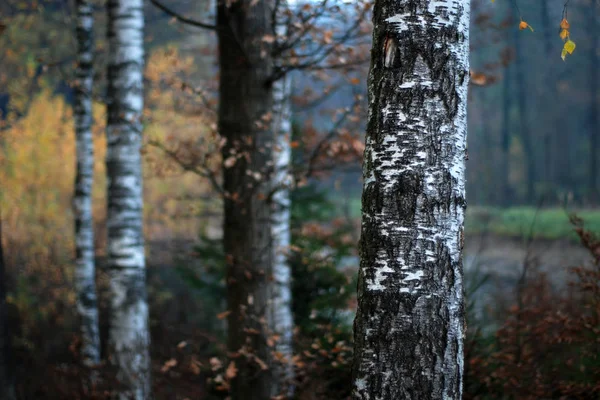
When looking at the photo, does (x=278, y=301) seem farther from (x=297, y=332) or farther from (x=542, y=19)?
(x=542, y=19)

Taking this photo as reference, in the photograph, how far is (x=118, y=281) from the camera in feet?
20.4

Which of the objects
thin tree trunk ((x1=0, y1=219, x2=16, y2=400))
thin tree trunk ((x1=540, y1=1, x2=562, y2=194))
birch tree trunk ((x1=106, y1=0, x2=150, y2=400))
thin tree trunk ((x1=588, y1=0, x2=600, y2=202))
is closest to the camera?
→ thin tree trunk ((x1=0, y1=219, x2=16, y2=400))

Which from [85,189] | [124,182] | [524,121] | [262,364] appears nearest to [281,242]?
[262,364]

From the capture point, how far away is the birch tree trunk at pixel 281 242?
207 inches

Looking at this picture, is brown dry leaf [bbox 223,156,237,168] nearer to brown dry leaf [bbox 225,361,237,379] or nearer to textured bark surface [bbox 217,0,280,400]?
textured bark surface [bbox 217,0,280,400]

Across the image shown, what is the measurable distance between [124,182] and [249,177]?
170 cm

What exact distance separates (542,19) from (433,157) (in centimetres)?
3078

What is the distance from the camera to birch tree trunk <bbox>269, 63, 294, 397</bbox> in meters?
5.26

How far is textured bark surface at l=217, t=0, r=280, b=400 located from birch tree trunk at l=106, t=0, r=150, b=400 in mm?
1383

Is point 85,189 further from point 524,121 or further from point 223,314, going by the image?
point 524,121

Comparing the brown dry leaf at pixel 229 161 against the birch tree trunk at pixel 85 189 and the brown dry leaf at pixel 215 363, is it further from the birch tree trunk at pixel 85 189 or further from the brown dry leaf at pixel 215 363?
the birch tree trunk at pixel 85 189

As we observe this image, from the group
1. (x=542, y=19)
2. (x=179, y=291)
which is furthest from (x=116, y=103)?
(x=542, y=19)

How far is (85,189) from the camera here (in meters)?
8.41

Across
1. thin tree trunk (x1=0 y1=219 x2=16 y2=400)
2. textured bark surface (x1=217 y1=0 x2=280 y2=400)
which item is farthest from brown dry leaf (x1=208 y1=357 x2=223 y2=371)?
thin tree trunk (x1=0 y1=219 x2=16 y2=400)
